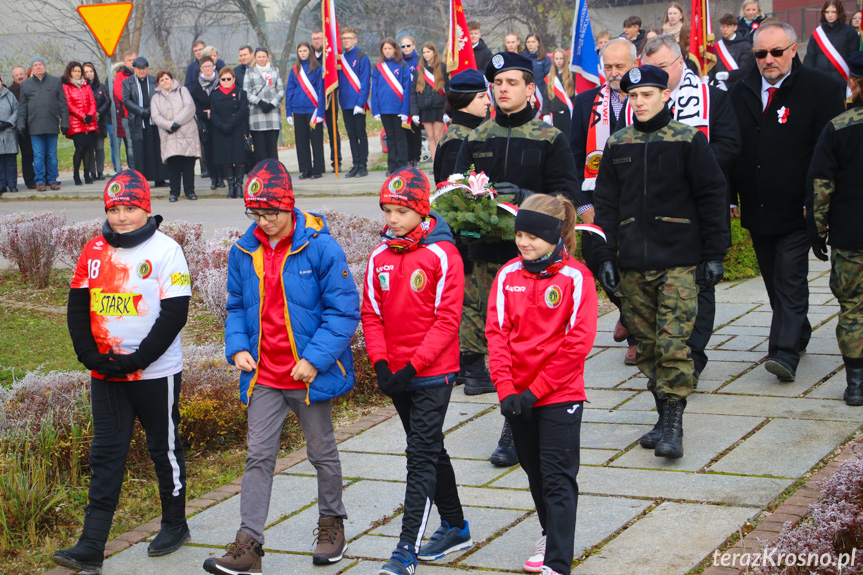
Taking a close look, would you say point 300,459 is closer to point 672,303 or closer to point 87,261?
point 87,261

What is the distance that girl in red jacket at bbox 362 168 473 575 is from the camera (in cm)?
437

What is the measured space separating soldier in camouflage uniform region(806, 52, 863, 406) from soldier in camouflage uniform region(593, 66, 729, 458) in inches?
43.7


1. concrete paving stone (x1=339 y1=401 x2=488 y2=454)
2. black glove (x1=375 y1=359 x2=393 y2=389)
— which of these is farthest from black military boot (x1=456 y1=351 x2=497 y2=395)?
black glove (x1=375 y1=359 x2=393 y2=389)

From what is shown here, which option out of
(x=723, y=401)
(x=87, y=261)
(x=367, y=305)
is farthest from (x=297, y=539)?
(x=723, y=401)

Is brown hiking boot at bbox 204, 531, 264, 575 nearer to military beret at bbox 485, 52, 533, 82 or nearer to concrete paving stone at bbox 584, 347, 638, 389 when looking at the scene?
military beret at bbox 485, 52, 533, 82

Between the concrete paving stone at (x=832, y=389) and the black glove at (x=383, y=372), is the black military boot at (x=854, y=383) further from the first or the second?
the black glove at (x=383, y=372)

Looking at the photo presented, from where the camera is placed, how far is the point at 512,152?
20.3 feet

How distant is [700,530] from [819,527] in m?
0.84

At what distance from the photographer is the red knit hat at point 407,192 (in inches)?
174

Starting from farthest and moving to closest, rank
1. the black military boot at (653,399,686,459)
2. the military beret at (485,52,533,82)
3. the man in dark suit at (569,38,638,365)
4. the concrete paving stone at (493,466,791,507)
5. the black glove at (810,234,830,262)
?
the man in dark suit at (569,38,638,365)
the black glove at (810,234,830,262)
the military beret at (485,52,533,82)
the black military boot at (653,399,686,459)
the concrete paving stone at (493,466,791,507)

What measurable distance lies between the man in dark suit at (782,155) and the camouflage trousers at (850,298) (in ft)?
1.24

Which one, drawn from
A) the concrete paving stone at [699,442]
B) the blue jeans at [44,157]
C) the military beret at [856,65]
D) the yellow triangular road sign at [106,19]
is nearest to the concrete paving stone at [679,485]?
the concrete paving stone at [699,442]

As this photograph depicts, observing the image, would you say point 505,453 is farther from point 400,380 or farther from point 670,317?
point 400,380

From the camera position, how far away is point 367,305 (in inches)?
180
